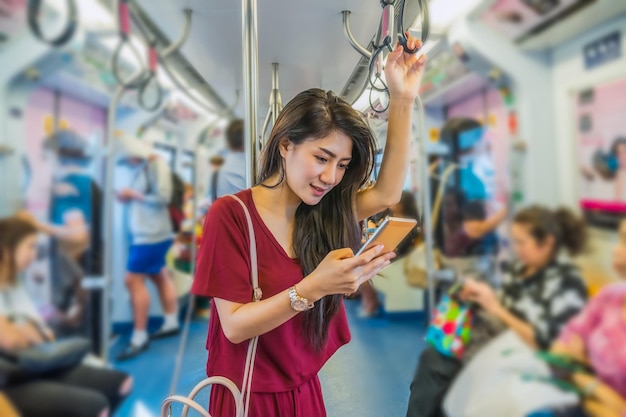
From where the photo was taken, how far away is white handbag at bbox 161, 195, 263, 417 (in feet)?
2.10

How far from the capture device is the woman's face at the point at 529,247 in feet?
1.94

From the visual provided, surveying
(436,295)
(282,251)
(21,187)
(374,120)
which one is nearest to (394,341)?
(436,295)

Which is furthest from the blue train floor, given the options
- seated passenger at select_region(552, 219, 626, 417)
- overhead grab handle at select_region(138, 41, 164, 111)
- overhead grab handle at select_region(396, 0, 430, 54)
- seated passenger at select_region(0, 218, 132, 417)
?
overhead grab handle at select_region(396, 0, 430, 54)

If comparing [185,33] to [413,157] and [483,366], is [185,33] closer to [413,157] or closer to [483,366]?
[413,157]

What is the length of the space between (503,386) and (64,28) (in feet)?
2.78

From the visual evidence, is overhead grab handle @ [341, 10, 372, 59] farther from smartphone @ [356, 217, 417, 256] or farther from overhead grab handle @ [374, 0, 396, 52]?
smartphone @ [356, 217, 417, 256]

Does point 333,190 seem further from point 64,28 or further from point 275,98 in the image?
point 64,28

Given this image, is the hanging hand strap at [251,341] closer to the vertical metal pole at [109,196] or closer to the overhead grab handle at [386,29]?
the vertical metal pole at [109,196]

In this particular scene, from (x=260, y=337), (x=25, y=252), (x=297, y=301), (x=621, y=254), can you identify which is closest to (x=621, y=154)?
(x=621, y=254)

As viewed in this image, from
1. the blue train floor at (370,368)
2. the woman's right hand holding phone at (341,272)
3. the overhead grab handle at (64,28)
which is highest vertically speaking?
the overhead grab handle at (64,28)

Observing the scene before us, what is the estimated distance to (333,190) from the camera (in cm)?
74

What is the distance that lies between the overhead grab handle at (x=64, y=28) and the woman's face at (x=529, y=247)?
0.70 meters

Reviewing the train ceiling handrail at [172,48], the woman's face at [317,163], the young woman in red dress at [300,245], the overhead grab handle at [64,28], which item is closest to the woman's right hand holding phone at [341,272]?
the young woman in red dress at [300,245]

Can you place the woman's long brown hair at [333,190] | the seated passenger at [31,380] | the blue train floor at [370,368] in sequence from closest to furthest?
1. the seated passenger at [31,380]
2. the woman's long brown hair at [333,190]
3. the blue train floor at [370,368]
